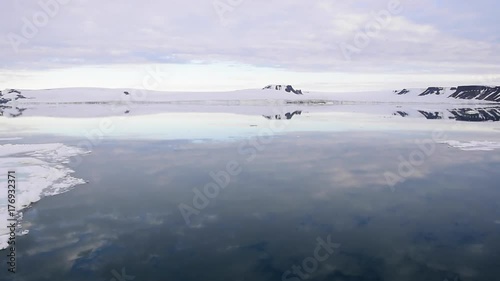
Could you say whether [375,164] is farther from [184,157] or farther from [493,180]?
[184,157]

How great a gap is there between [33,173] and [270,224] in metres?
8.10

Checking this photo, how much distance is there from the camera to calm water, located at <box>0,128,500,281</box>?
240 inches

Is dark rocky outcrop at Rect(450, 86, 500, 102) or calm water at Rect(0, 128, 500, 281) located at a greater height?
dark rocky outcrop at Rect(450, 86, 500, 102)

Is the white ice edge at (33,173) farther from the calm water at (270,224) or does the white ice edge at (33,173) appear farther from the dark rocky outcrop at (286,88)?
the dark rocky outcrop at (286,88)

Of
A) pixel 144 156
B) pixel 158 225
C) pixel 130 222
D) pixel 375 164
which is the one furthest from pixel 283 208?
pixel 144 156

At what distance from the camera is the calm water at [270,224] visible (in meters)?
6.10

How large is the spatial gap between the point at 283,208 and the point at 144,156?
8.24 m
